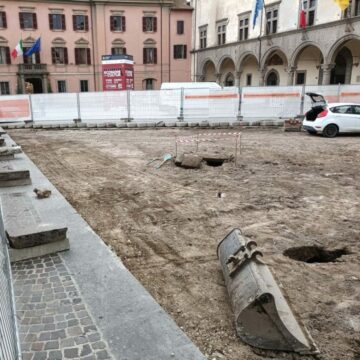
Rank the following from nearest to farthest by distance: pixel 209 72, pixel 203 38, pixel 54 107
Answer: pixel 54 107 → pixel 203 38 → pixel 209 72

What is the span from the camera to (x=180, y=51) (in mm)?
47906

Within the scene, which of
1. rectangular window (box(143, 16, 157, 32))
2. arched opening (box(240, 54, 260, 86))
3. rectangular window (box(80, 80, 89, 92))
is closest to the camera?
arched opening (box(240, 54, 260, 86))

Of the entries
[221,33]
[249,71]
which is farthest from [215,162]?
[221,33]

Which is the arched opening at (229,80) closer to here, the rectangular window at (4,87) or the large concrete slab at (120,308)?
the rectangular window at (4,87)

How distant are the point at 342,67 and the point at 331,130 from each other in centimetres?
1731

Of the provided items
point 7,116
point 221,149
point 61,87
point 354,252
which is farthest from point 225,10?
point 354,252

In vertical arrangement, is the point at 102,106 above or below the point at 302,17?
below

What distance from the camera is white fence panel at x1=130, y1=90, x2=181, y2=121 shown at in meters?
23.3

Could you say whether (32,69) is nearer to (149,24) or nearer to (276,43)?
(149,24)

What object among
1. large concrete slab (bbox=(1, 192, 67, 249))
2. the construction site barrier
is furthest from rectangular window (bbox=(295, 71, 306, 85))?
large concrete slab (bbox=(1, 192, 67, 249))

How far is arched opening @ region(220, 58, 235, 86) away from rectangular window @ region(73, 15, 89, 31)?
16.9m

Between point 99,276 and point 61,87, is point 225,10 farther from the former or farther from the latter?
point 99,276

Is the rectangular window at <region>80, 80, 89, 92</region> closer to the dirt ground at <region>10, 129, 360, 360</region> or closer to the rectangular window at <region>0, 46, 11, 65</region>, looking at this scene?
the rectangular window at <region>0, 46, 11, 65</region>

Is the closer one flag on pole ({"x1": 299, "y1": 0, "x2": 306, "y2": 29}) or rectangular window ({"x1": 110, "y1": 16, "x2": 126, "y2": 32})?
flag on pole ({"x1": 299, "y1": 0, "x2": 306, "y2": 29})
